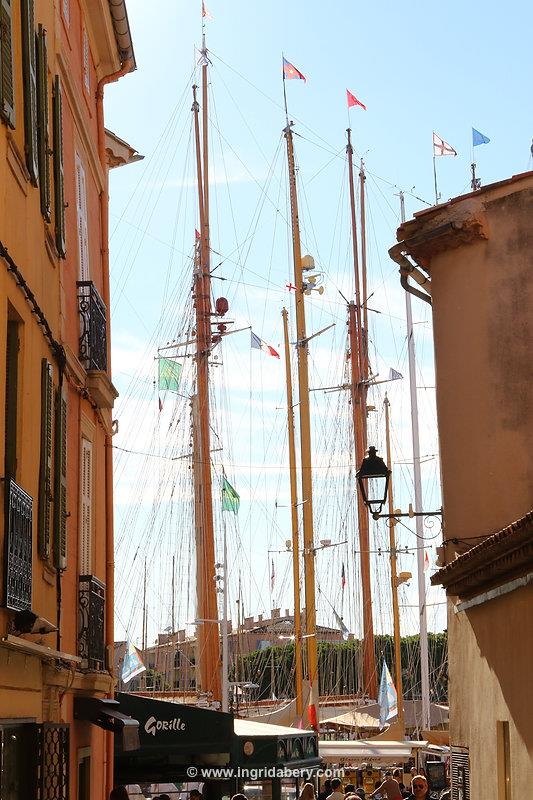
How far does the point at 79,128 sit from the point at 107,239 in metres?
2.46

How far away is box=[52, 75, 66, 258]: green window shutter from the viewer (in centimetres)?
1084

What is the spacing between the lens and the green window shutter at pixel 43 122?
9664mm

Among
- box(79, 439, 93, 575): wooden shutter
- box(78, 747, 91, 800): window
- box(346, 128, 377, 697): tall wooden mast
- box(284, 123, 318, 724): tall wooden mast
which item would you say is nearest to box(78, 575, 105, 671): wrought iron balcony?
box(79, 439, 93, 575): wooden shutter

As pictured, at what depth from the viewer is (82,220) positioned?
1381 centimetres

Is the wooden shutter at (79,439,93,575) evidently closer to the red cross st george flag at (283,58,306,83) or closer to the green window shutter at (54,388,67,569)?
the green window shutter at (54,388,67,569)

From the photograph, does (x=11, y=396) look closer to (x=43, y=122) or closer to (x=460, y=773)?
(x=43, y=122)

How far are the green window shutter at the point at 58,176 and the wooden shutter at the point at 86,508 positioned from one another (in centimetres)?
282

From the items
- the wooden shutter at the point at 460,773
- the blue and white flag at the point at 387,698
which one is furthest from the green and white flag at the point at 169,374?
the wooden shutter at the point at 460,773

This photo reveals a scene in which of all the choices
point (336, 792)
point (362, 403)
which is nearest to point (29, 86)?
point (336, 792)

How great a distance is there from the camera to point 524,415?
12.3 metres

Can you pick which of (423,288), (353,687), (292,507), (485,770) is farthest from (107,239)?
(353,687)

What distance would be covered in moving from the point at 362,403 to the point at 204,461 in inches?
475

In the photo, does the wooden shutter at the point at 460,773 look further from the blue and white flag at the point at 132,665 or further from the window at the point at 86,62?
the blue and white flag at the point at 132,665

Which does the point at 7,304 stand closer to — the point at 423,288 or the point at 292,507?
the point at 423,288
